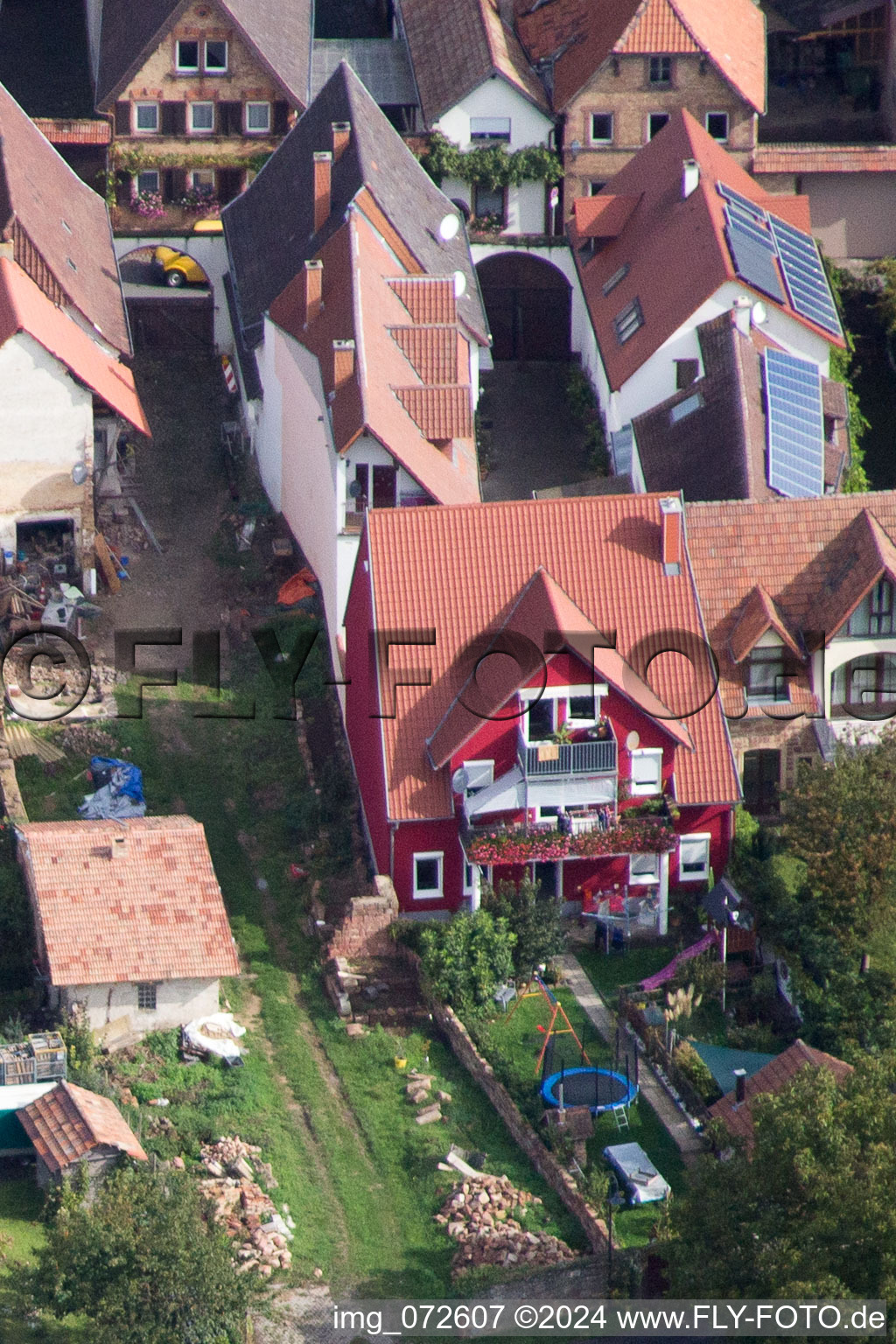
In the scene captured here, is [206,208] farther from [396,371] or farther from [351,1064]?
[351,1064]

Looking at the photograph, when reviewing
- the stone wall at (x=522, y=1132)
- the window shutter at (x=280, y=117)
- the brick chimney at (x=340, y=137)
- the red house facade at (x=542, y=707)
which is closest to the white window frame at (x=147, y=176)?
the window shutter at (x=280, y=117)

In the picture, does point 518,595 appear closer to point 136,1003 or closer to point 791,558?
point 791,558

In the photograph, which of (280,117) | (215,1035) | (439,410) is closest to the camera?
(215,1035)

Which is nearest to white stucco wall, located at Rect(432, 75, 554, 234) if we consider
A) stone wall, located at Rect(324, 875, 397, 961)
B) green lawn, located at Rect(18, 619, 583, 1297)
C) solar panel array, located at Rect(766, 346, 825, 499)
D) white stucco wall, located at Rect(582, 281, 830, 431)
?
white stucco wall, located at Rect(582, 281, 830, 431)

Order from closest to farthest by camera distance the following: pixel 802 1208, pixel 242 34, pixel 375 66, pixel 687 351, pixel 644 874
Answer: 1. pixel 802 1208
2. pixel 644 874
3. pixel 687 351
4. pixel 242 34
5. pixel 375 66

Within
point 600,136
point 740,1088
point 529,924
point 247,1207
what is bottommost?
point 247,1207

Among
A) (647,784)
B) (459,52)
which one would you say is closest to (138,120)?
(459,52)

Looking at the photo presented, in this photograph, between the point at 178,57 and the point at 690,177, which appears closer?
the point at 690,177
